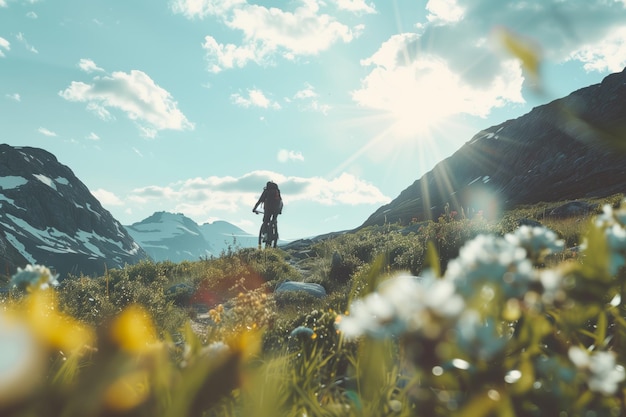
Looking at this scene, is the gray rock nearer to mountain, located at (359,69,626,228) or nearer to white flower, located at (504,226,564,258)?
white flower, located at (504,226,564,258)

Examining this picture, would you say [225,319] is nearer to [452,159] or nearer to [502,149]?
[502,149]

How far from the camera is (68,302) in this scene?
261 inches

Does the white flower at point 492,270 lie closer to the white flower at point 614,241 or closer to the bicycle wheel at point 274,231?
the white flower at point 614,241

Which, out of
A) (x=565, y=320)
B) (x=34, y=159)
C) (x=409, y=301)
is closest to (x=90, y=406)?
(x=409, y=301)

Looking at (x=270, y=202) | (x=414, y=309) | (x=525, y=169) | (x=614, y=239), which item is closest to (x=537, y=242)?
(x=614, y=239)

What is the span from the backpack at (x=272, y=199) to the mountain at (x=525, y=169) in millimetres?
18767

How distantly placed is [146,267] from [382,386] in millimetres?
13097

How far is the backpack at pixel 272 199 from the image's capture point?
20.0 metres

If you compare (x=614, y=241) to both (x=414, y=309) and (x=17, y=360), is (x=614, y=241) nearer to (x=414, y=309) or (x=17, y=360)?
(x=414, y=309)

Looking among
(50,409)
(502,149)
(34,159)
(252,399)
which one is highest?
(34,159)

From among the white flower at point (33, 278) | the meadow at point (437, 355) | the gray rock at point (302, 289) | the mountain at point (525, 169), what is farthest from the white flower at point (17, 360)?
the mountain at point (525, 169)

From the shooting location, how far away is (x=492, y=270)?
73cm

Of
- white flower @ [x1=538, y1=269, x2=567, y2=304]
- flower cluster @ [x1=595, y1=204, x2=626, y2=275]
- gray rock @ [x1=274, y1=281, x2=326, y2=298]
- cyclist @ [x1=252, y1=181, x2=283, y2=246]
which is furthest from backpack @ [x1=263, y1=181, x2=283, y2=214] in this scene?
white flower @ [x1=538, y1=269, x2=567, y2=304]

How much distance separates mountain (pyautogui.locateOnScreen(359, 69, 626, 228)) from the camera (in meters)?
64.5
